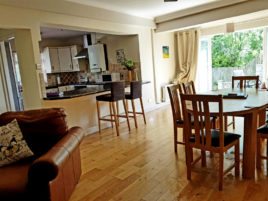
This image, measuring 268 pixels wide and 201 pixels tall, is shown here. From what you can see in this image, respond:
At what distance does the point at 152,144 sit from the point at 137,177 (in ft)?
3.36

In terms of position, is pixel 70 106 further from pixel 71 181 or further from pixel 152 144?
pixel 71 181

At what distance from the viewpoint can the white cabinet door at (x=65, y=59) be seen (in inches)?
289

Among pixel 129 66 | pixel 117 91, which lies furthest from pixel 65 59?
pixel 117 91

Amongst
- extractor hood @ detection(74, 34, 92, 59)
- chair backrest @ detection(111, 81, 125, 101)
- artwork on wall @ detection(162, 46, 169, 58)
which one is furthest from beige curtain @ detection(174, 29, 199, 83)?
chair backrest @ detection(111, 81, 125, 101)

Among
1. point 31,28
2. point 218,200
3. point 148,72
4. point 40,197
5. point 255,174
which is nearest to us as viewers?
point 40,197

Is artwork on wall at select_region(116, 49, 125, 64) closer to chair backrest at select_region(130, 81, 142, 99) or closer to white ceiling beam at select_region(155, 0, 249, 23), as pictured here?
white ceiling beam at select_region(155, 0, 249, 23)

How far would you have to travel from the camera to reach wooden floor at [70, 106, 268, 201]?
6.87 feet

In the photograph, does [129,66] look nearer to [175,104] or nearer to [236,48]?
[175,104]

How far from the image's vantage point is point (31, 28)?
3.42 m

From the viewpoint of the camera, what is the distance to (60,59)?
7316mm

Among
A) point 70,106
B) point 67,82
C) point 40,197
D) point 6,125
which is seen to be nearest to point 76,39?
point 67,82

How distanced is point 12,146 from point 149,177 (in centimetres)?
142

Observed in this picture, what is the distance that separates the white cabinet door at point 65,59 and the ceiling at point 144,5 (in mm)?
3170

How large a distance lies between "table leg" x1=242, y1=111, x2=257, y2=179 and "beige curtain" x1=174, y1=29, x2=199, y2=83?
447cm
